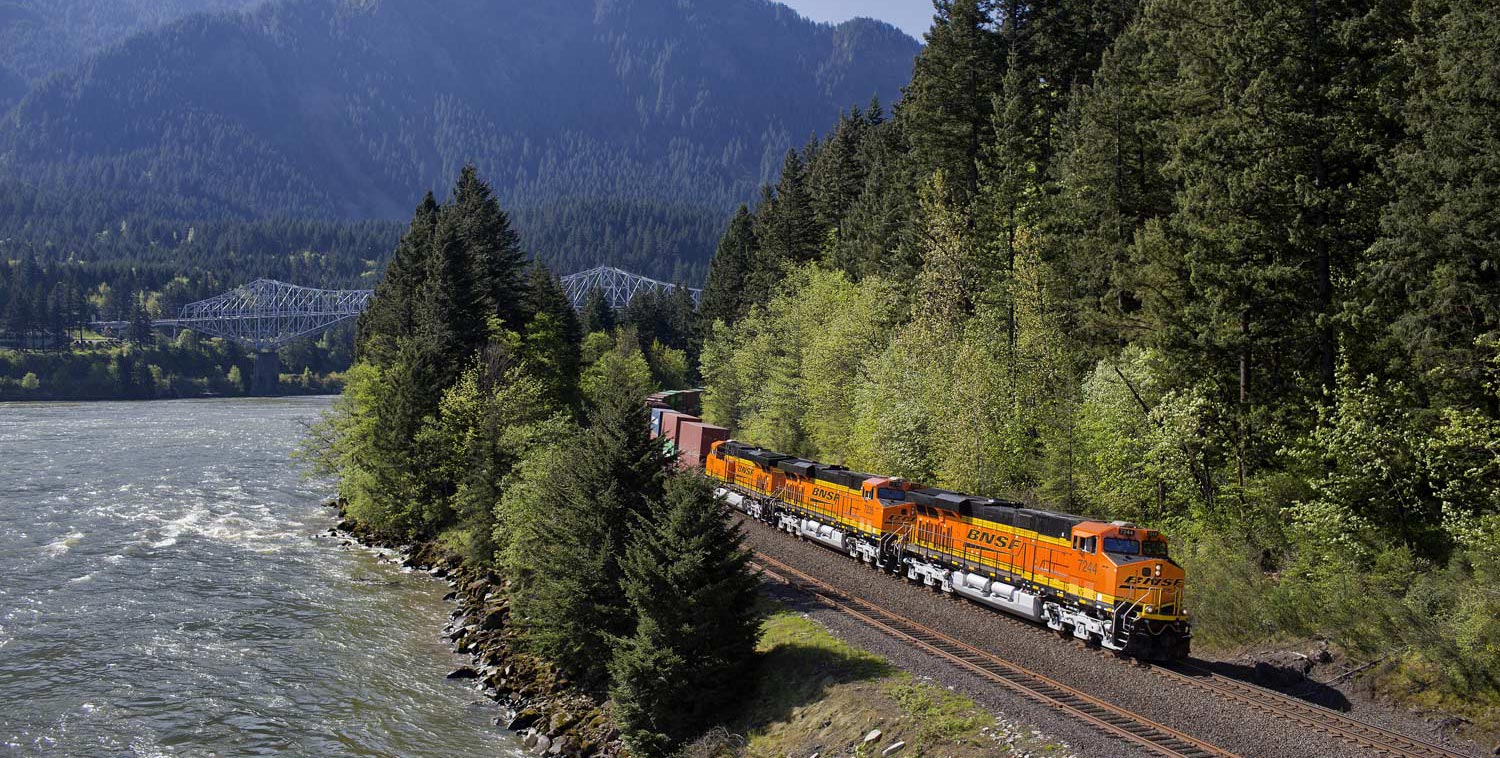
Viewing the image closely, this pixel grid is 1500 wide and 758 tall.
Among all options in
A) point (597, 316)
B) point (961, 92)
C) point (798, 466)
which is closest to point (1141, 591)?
point (798, 466)

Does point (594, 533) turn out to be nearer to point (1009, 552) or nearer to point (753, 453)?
point (1009, 552)

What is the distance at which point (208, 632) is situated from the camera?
127 feet

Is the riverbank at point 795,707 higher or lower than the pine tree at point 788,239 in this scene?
lower

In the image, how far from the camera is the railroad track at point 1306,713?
67.0 feet

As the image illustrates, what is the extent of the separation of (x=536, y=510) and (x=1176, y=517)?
21.1 m

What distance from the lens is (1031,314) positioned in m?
43.1

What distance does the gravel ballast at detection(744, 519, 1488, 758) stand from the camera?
2092 centimetres

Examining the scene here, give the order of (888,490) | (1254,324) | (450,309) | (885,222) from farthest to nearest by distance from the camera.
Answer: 1. (885,222)
2. (450,309)
3. (888,490)
4. (1254,324)

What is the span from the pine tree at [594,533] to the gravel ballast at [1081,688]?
614 centimetres

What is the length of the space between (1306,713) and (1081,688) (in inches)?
184

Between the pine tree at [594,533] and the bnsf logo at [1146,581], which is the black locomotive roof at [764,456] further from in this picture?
the bnsf logo at [1146,581]

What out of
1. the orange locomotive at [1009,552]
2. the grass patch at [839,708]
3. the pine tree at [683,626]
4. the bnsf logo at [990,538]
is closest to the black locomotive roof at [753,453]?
the orange locomotive at [1009,552]

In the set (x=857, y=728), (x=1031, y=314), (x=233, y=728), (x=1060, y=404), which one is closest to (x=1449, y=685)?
(x=857, y=728)

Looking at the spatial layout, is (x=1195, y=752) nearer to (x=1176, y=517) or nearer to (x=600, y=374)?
(x=1176, y=517)
